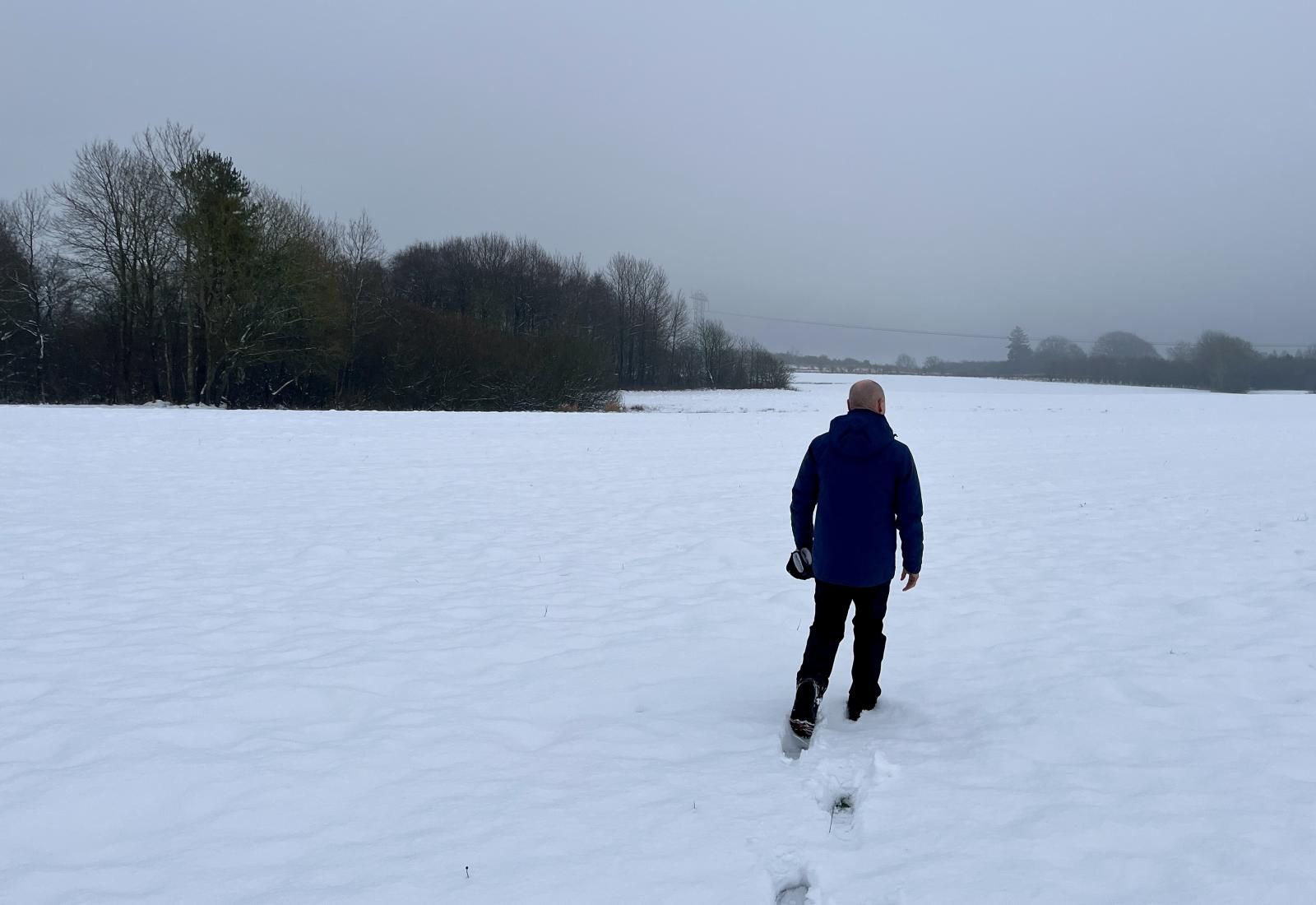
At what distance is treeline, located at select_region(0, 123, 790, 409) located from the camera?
34.1 metres

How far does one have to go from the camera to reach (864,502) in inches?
165

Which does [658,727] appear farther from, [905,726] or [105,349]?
[105,349]

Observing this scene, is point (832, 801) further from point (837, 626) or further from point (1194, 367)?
point (1194, 367)

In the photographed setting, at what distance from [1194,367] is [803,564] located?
10272 centimetres

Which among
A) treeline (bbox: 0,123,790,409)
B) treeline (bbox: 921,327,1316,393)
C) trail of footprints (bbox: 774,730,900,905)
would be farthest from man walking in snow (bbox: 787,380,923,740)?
treeline (bbox: 921,327,1316,393)

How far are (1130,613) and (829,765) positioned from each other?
389cm

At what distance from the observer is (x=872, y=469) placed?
4.20 m

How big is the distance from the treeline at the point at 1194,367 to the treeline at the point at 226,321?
72244 mm

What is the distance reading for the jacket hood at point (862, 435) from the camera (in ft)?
13.5

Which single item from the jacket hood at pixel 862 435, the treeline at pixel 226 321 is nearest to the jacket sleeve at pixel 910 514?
the jacket hood at pixel 862 435

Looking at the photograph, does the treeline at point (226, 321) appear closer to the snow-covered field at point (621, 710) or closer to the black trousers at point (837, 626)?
the snow-covered field at point (621, 710)

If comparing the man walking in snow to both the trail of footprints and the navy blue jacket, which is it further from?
the trail of footprints

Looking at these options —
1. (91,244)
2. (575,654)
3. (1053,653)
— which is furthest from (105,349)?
(1053,653)

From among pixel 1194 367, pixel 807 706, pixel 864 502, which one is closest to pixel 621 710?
pixel 807 706
